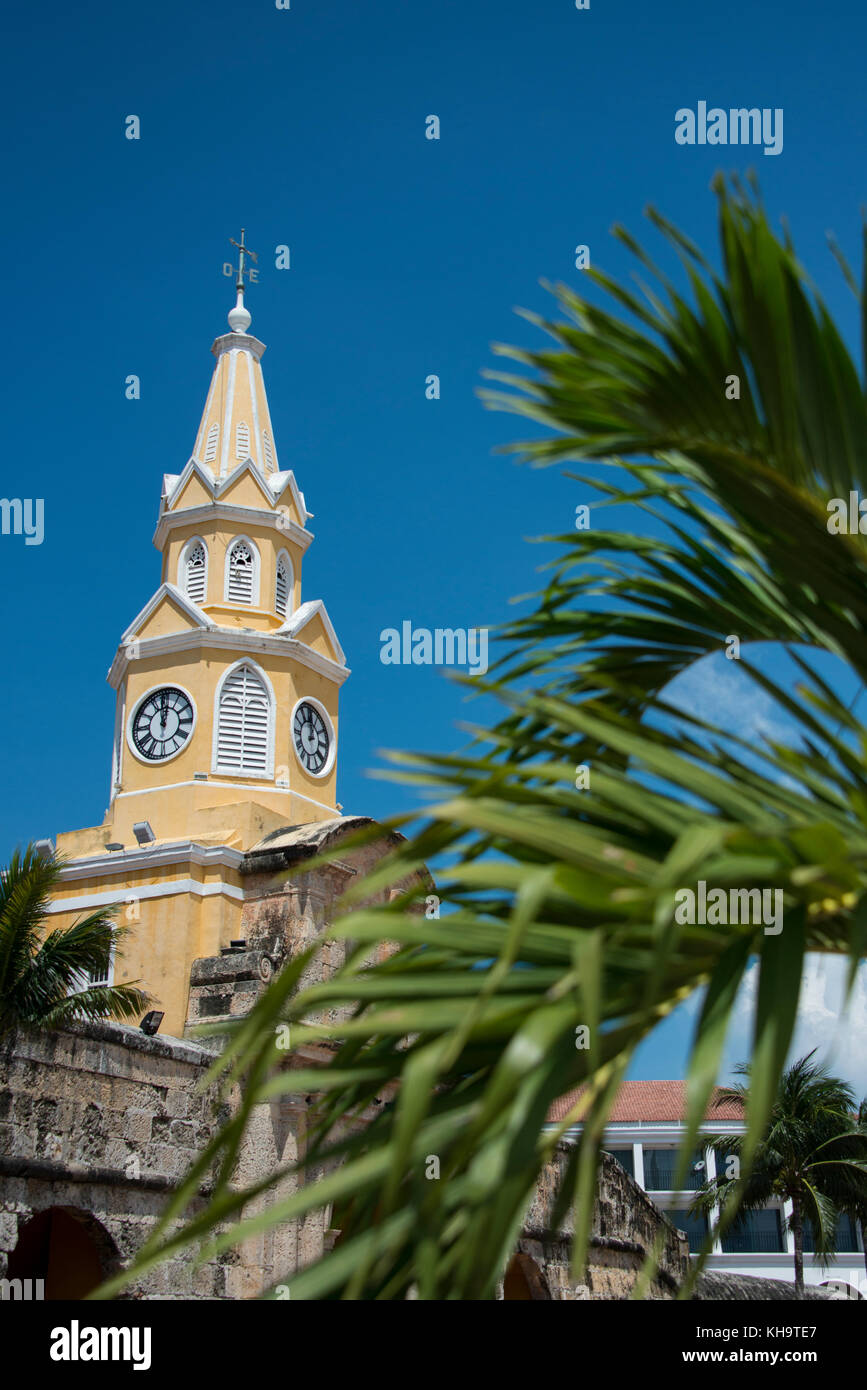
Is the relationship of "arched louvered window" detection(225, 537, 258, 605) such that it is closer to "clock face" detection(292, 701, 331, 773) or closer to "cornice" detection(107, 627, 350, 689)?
"cornice" detection(107, 627, 350, 689)

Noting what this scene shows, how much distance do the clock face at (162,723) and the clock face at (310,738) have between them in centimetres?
198

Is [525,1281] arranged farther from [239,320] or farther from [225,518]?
[239,320]

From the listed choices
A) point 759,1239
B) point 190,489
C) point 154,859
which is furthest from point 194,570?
point 759,1239

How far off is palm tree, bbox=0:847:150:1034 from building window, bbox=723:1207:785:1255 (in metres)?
40.1

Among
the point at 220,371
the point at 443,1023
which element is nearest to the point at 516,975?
the point at 443,1023

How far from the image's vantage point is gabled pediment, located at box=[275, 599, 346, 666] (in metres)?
24.7

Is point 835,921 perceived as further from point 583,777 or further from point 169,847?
point 169,847

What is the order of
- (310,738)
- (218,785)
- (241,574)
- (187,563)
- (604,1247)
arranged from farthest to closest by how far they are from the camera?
1. (187,563)
2. (241,574)
3. (310,738)
4. (218,785)
5. (604,1247)

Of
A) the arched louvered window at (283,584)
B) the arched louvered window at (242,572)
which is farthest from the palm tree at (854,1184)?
the arched louvered window at (242,572)

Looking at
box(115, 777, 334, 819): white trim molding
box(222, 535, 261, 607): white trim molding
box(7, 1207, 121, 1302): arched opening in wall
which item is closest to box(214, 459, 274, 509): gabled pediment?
box(222, 535, 261, 607): white trim molding

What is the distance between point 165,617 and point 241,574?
5.45 feet

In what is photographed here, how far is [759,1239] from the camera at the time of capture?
45.8 m

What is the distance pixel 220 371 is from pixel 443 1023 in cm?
2643

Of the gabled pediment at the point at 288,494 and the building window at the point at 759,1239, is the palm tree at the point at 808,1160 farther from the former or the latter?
the building window at the point at 759,1239
